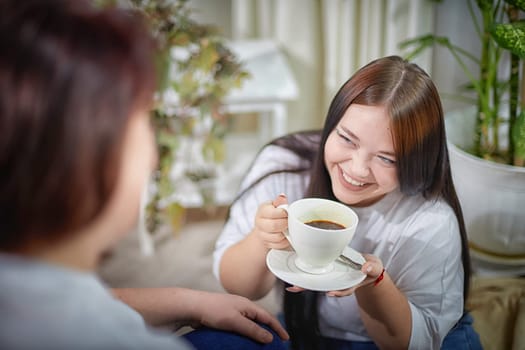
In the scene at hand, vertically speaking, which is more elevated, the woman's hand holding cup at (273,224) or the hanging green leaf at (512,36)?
the hanging green leaf at (512,36)

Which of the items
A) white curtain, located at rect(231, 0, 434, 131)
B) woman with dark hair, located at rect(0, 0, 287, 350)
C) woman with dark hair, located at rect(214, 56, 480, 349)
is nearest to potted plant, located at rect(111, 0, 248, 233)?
white curtain, located at rect(231, 0, 434, 131)

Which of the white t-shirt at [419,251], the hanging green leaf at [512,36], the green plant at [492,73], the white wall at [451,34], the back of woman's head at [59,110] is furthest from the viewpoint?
the white wall at [451,34]

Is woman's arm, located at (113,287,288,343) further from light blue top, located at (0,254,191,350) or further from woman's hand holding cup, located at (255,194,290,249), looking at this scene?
light blue top, located at (0,254,191,350)

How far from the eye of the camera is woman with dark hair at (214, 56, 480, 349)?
0.73 meters

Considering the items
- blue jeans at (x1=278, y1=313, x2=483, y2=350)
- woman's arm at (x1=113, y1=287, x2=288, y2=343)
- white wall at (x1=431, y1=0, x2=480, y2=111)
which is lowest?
blue jeans at (x1=278, y1=313, x2=483, y2=350)

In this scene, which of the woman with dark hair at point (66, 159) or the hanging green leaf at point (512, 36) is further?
the hanging green leaf at point (512, 36)

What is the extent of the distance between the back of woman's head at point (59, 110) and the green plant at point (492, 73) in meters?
0.65

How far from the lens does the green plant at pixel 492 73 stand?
1.05m

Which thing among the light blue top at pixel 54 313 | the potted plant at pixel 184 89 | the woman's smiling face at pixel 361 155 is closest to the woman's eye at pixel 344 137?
the woman's smiling face at pixel 361 155

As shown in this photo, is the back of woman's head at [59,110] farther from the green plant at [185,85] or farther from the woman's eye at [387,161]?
the green plant at [185,85]

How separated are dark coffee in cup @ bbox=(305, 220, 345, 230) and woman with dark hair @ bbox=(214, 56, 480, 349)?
4 cm

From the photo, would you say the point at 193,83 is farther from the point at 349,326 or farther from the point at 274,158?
the point at 349,326

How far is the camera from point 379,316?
80cm

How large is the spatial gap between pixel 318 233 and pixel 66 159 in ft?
1.09
